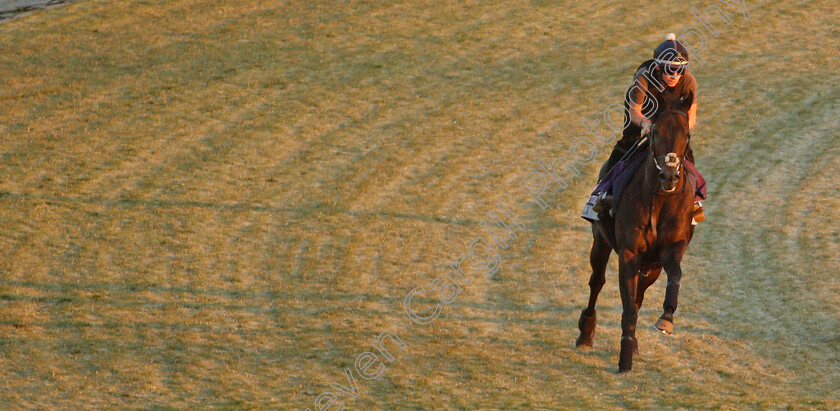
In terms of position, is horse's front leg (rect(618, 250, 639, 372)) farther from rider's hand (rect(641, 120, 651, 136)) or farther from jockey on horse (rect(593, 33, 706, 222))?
rider's hand (rect(641, 120, 651, 136))

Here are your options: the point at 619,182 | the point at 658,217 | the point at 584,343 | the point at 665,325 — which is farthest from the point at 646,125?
the point at 584,343

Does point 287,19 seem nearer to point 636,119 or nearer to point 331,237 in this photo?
point 331,237

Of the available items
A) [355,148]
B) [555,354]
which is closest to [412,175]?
[355,148]

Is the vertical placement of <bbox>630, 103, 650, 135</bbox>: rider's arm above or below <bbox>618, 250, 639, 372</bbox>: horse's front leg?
above

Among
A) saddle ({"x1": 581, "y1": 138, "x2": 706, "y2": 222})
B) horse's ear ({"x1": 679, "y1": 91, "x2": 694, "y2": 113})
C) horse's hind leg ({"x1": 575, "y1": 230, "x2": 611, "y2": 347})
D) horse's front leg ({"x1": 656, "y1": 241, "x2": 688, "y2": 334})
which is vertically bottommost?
horse's hind leg ({"x1": 575, "y1": 230, "x2": 611, "y2": 347})

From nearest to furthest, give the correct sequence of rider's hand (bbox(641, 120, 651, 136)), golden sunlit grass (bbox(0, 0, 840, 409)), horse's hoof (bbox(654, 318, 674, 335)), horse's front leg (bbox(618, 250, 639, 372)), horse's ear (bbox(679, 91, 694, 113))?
1. horse's hoof (bbox(654, 318, 674, 335))
2. horse's ear (bbox(679, 91, 694, 113))
3. rider's hand (bbox(641, 120, 651, 136))
4. horse's front leg (bbox(618, 250, 639, 372))
5. golden sunlit grass (bbox(0, 0, 840, 409))

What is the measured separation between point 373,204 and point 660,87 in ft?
22.1

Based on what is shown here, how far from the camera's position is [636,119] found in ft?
32.9

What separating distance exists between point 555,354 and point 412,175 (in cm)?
634

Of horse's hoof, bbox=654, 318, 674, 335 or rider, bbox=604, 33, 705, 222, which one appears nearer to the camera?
horse's hoof, bbox=654, 318, 674, 335

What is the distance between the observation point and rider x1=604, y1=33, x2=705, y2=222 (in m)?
9.65

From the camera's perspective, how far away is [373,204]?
15773 millimetres

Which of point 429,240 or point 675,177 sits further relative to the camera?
point 429,240

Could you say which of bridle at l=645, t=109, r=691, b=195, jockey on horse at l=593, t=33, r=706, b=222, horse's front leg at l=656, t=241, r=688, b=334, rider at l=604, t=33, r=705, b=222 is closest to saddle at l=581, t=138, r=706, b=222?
jockey on horse at l=593, t=33, r=706, b=222
